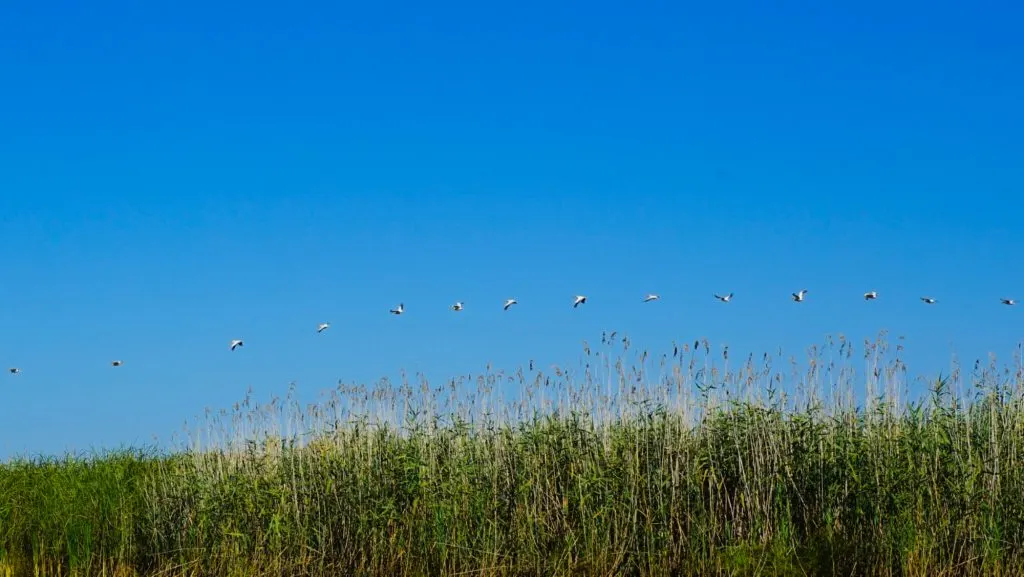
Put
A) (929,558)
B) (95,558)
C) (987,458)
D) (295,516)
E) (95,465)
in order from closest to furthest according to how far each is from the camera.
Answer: (929,558)
(987,458)
(295,516)
(95,558)
(95,465)

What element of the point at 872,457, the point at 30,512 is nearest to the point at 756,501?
the point at 872,457

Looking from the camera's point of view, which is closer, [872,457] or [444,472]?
[872,457]

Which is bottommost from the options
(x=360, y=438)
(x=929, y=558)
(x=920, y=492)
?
(x=929, y=558)

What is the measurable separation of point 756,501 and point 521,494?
7.56 ft

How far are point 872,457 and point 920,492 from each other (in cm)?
55

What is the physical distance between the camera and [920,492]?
28.2 feet

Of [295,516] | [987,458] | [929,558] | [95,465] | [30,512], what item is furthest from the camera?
[95,465]

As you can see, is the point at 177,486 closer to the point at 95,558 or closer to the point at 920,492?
the point at 95,558

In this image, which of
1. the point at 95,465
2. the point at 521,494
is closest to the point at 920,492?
the point at 521,494

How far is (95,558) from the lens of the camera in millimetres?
11188

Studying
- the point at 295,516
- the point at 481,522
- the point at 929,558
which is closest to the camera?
the point at 929,558

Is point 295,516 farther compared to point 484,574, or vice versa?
point 295,516

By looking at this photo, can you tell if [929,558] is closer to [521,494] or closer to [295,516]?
[521,494]

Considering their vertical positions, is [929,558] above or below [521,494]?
below
